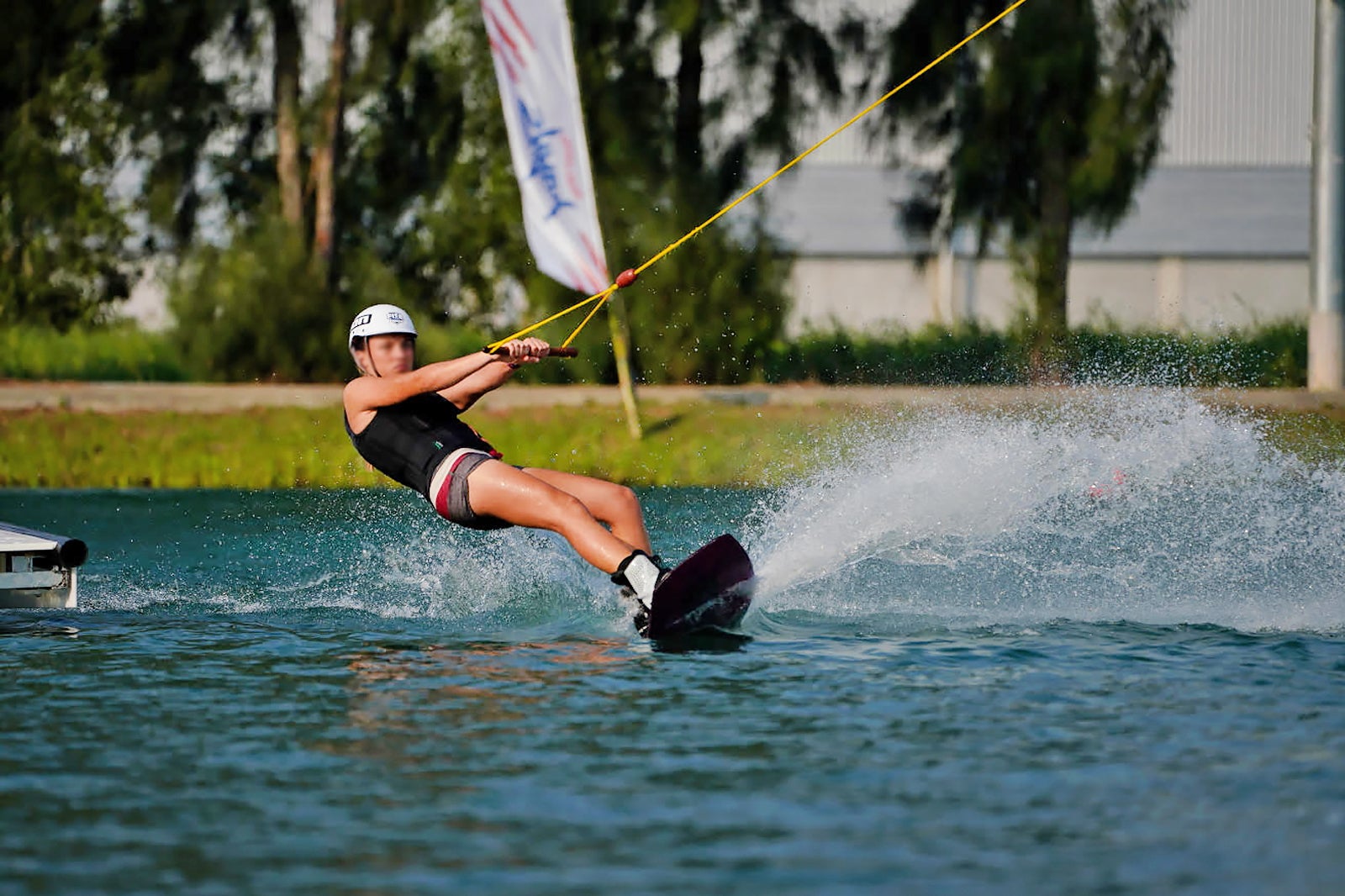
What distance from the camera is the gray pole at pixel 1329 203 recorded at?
18.0 m

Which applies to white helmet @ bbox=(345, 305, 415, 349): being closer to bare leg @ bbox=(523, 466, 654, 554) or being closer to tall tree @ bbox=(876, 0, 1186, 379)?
bare leg @ bbox=(523, 466, 654, 554)

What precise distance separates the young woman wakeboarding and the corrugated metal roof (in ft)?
89.5

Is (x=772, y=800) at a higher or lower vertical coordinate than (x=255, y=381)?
lower

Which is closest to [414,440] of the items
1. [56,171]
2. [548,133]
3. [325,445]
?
[548,133]

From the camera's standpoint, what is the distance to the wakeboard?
8.15 meters

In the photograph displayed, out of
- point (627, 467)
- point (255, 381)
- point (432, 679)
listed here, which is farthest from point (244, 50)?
point (432, 679)

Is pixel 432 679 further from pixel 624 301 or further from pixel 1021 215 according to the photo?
pixel 1021 215

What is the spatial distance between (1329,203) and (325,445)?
835cm

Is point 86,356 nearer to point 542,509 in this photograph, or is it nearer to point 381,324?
point 381,324

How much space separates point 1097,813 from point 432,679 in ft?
9.03

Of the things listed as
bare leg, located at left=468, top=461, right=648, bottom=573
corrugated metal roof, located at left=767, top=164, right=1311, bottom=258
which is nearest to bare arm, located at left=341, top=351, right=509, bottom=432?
bare leg, located at left=468, top=461, right=648, bottom=573

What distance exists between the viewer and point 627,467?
1670cm

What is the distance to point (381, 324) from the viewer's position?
8961mm

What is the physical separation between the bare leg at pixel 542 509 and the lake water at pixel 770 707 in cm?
37
